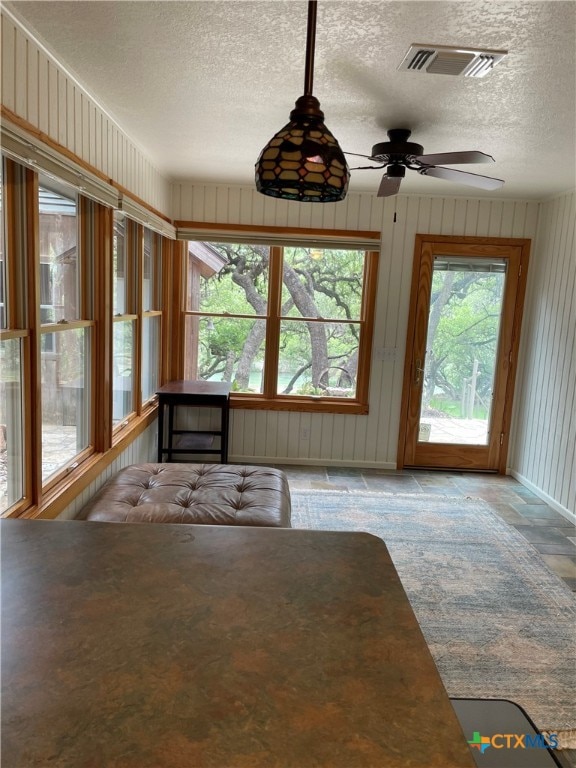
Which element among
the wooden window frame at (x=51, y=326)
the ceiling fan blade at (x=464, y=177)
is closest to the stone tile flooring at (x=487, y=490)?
the wooden window frame at (x=51, y=326)

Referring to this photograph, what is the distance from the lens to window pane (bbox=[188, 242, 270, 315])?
4.84m

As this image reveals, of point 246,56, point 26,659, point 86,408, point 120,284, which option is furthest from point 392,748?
point 120,284

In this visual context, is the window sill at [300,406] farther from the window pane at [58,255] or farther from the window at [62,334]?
the window pane at [58,255]

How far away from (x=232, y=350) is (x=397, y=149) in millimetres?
2535

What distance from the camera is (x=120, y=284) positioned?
11.6ft

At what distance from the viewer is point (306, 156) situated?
3.93 ft

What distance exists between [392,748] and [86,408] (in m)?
2.78

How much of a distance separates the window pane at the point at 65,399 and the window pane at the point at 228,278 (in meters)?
2.01

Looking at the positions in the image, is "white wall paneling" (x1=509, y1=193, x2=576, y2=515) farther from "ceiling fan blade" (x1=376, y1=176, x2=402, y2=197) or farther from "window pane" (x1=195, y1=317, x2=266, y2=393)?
"window pane" (x1=195, y1=317, x2=266, y2=393)

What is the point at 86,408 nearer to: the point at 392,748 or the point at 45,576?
the point at 45,576

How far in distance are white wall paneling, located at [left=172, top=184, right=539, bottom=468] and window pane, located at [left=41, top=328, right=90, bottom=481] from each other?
2.09 metres

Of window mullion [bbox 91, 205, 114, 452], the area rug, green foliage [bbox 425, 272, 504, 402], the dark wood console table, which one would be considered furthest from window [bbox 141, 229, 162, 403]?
green foliage [bbox 425, 272, 504, 402]

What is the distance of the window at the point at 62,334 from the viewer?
8.05 feet

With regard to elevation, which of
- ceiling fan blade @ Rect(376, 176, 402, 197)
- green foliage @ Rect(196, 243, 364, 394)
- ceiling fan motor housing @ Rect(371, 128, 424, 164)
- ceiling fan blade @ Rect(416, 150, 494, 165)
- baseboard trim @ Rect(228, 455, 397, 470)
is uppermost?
ceiling fan motor housing @ Rect(371, 128, 424, 164)
